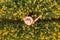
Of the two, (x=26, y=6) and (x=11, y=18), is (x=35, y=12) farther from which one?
(x=11, y=18)

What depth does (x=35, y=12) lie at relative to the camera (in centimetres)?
269

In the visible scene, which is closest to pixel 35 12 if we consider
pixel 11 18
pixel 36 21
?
pixel 36 21

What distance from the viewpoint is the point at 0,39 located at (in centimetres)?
278

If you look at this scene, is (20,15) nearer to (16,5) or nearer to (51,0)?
(16,5)

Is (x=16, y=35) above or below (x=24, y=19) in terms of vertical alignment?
below

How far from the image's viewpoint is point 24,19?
2717 mm

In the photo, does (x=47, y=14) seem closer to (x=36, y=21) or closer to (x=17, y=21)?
(x=36, y=21)

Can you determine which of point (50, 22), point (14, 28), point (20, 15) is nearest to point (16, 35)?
point (14, 28)

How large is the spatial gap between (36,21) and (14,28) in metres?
0.30

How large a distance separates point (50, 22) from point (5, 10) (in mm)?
597

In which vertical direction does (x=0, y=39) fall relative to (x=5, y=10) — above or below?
below

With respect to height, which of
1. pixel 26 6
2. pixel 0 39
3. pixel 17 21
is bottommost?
pixel 0 39

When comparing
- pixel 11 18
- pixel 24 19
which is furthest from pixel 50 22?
pixel 11 18

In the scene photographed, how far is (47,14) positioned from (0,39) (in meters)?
0.70
